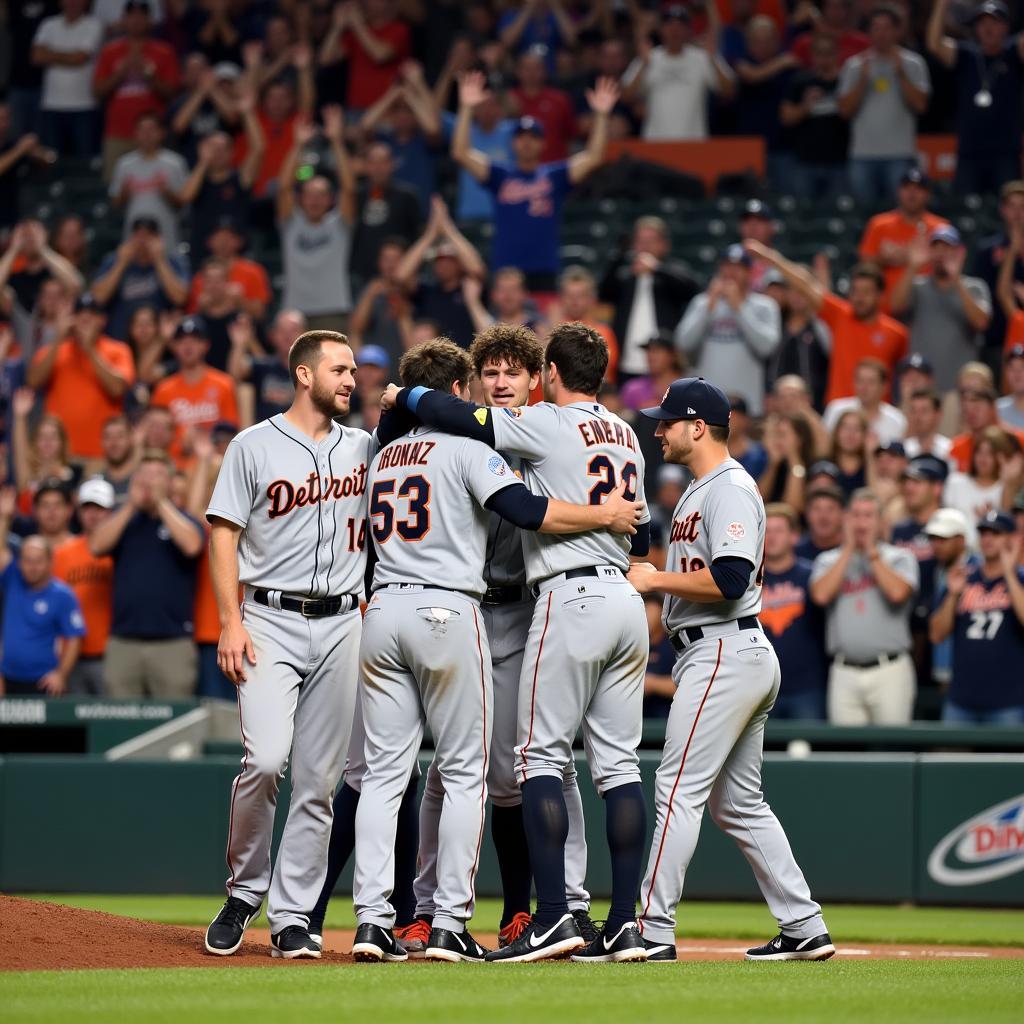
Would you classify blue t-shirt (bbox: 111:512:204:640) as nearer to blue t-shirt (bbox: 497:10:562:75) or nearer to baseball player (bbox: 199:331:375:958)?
baseball player (bbox: 199:331:375:958)

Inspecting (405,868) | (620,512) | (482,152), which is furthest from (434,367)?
(482,152)

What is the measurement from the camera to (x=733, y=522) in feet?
20.0

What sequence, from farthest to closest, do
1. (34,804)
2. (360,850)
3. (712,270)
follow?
(712,270)
(34,804)
(360,850)

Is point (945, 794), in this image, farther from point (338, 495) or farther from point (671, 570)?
point (338, 495)

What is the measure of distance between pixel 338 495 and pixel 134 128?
11722 millimetres

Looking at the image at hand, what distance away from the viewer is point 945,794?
960 centimetres

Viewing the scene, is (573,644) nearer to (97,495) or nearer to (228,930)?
Answer: (228,930)

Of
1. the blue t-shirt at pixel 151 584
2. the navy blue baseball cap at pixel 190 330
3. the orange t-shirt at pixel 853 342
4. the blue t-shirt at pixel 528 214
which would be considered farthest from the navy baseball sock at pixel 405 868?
the blue t-shirt at pixel 528 214

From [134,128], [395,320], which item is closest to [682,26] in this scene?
[395,320]

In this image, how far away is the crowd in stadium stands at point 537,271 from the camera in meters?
10.5

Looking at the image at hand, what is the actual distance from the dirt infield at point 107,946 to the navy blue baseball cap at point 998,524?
306 centimetres

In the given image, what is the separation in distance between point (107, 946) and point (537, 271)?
8490mm

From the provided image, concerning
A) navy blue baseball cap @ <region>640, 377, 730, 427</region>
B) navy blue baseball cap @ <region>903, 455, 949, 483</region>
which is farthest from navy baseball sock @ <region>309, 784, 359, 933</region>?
navy blue baseball cap @ <region>903, 455, 949, 483</region>

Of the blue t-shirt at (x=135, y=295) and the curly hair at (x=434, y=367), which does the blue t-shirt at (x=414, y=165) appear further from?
the curly hair at (x=434, y=367)
